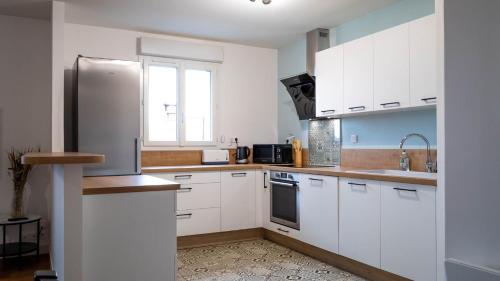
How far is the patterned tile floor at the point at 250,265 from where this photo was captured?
3152 mm

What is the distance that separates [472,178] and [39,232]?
4.00 meters

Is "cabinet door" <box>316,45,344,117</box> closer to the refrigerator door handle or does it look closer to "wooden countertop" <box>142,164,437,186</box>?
"wooden countertop" <box>142,164,437,186</box>

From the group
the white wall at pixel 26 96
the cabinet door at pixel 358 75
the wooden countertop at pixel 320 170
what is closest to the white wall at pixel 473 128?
the wooden countertop at pixel 320 170

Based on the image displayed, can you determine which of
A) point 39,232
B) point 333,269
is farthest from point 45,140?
point 333,269

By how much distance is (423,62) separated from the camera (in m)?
2.88

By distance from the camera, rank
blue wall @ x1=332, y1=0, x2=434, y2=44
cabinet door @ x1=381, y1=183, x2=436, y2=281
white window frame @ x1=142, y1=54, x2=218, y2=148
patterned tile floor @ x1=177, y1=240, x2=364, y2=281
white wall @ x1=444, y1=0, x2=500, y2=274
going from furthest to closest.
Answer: white window frame @ x1=142, y1=54, x2=218, y2=148 → blue wall @ x1=332, y1=0, x2=434, y2=44 → patterned tile floor @ x1=177, y1=240, x2=364, y2=281 → cabinet door @ x1=381, y1=183, x2=436, y2=281 → white wall @ x1=444, y1=0, x2=500, y2=274

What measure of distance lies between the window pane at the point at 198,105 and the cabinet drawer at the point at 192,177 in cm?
73

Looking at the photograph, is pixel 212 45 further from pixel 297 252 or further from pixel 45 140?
pixel 297 252

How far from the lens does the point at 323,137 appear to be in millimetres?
4391

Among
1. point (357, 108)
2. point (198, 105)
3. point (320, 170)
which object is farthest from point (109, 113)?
point (357, 108)

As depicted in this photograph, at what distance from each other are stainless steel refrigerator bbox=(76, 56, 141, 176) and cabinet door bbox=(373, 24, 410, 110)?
2235 millimetres

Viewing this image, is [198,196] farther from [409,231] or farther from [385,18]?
[385,18]

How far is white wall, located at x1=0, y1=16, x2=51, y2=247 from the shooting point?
3.89 meters

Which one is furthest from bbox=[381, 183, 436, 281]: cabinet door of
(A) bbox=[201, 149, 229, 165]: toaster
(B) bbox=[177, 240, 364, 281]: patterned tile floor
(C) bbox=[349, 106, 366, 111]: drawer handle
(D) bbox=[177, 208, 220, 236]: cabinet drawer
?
(A) bbox=[201, 149, 229, 165]: toaster
